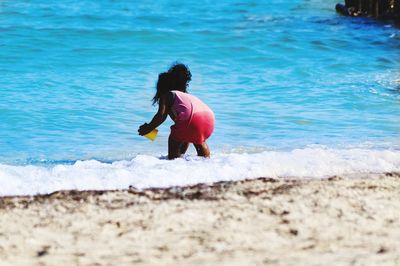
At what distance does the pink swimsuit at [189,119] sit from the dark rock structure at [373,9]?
11908 mm

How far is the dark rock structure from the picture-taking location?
18.8 metres

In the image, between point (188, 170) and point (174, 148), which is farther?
point (174, 148)

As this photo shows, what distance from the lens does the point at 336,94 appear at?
37.2 ft

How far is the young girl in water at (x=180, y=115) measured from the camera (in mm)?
7156

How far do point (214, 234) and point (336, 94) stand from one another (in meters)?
6.73

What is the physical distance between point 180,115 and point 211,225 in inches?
86.9

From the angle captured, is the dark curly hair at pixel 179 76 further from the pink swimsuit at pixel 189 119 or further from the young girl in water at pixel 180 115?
the pink swimsuit at pixel 189 119

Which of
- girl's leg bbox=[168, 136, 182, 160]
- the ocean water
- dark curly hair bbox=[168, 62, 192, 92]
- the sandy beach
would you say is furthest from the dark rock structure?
the sandy beach

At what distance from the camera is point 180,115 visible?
716cm

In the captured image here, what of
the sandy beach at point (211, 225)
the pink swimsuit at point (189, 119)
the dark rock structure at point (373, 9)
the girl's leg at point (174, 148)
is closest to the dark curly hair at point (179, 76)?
the pink swimsuit at point (189, 119)

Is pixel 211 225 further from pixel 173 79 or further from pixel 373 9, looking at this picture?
pixel 373 9

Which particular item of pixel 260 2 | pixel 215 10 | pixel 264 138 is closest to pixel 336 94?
pixel 264 138

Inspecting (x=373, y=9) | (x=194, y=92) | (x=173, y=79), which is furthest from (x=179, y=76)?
(x=373, y=9)

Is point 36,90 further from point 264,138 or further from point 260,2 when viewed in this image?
point 260,2
